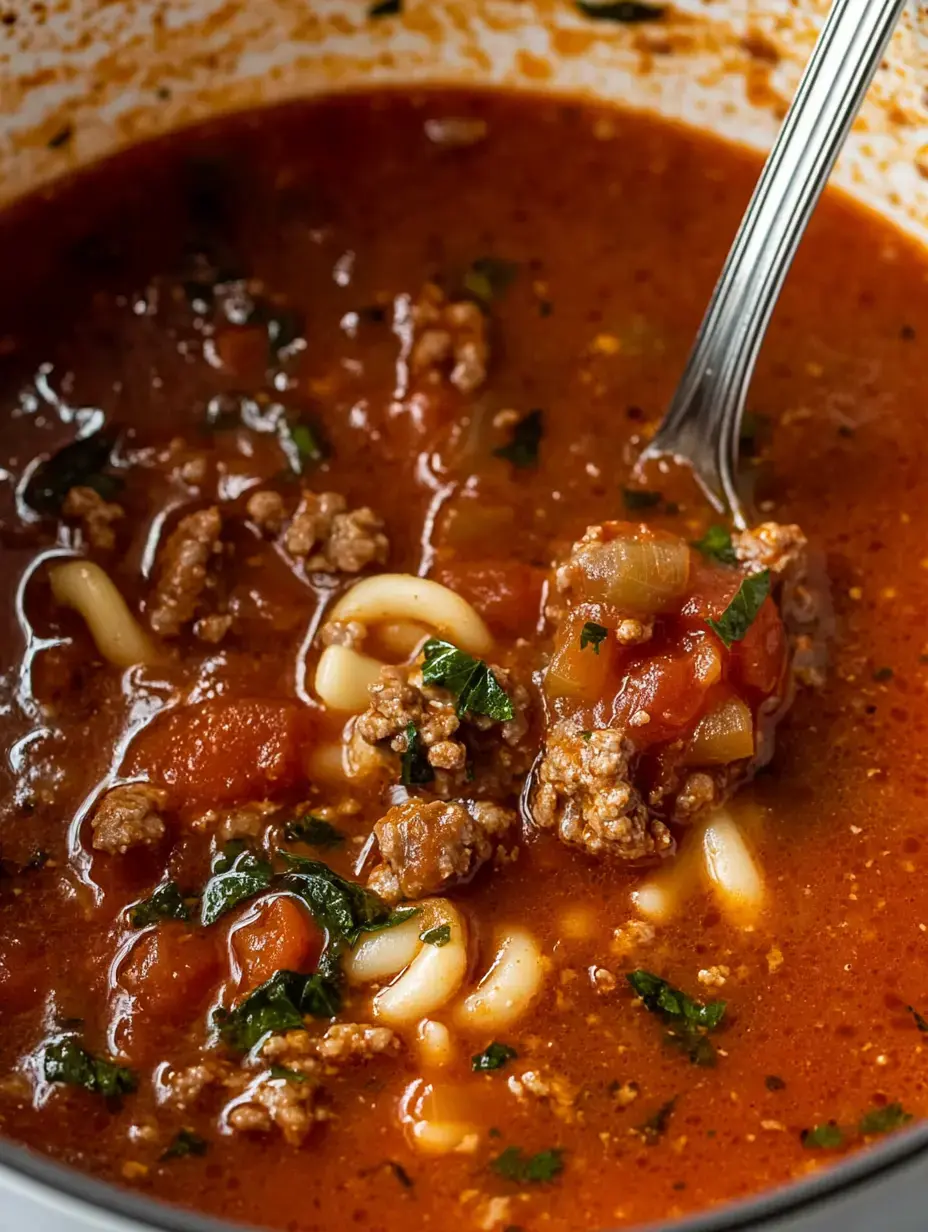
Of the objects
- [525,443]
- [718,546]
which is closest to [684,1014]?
[718,546]

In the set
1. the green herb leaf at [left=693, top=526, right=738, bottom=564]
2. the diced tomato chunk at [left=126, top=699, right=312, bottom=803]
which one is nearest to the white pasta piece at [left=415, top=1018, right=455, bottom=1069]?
the diced tomato chunk at [left=126, top=699, right=312, bottom=803]

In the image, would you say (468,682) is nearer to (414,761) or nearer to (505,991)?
(414,761)

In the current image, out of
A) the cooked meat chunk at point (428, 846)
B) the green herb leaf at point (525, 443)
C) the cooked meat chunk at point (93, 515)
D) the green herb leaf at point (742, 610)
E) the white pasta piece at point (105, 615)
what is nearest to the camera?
the cooked meat chunk at point (428, 846)

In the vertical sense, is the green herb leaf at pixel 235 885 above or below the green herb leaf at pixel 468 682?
below

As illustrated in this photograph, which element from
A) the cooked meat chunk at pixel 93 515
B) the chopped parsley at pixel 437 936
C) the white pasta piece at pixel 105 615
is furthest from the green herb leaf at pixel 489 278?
the chopped parsley at pixel 437 936

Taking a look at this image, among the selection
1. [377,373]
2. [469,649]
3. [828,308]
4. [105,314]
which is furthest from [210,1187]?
[828,308]

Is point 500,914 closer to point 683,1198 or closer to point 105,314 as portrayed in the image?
point 683,1198

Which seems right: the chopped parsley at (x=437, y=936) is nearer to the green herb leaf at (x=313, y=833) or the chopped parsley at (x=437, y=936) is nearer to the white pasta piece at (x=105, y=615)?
the green herb leaf at (x=313, y=833)

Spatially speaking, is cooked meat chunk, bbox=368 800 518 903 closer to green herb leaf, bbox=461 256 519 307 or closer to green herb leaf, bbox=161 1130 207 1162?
green herb leaf, bbox=161 1130 207 1162
